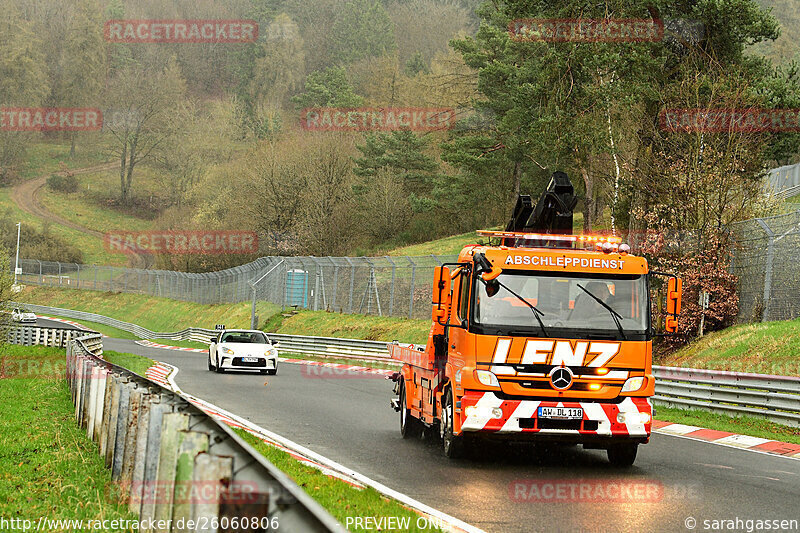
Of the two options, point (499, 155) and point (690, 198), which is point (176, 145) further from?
point (690, 198)

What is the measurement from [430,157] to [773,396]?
60.4m

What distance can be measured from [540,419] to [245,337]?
21241 mm

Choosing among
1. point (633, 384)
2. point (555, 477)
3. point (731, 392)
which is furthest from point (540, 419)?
point (731, 392)

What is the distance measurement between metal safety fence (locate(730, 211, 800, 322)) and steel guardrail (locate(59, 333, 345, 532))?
59.5 feet

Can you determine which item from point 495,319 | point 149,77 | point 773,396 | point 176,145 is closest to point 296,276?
point 773,396

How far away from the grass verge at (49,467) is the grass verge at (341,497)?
5.83 ft

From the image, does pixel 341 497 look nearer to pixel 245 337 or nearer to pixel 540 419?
pixel 540 419

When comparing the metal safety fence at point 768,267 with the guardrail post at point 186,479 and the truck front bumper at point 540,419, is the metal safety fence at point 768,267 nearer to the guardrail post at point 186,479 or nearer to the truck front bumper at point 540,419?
the truck front bumper at point 540,419

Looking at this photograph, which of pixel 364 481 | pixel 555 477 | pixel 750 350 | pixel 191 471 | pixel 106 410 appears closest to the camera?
pixel 191 471

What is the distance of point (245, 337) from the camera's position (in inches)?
1220

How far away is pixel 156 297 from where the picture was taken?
3081 inches

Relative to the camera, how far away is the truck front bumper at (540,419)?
10758 mm

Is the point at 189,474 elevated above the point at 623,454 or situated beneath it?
elevated above

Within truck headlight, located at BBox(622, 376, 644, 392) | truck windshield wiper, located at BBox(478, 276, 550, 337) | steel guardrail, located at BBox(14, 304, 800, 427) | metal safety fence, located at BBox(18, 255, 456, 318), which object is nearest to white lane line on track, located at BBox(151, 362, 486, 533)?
truck windshield wiper, located at BBox(478, 276, 550, 337)
